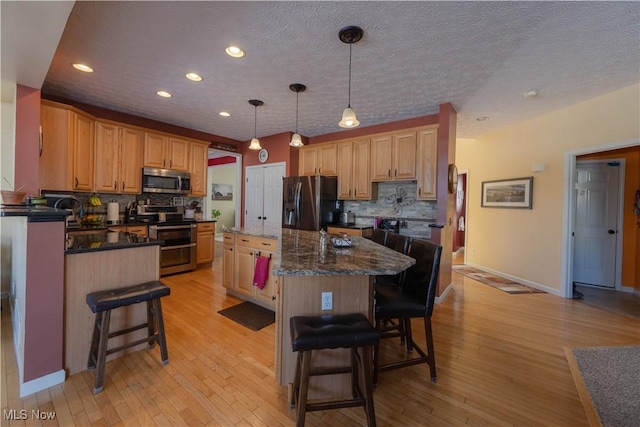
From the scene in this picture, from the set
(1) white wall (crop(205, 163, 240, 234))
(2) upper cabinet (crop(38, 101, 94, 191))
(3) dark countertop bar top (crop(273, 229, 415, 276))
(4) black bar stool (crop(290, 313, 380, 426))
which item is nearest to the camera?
(4) black bar stool (crop(290, 313, 380, 426))

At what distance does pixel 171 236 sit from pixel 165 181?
98cm

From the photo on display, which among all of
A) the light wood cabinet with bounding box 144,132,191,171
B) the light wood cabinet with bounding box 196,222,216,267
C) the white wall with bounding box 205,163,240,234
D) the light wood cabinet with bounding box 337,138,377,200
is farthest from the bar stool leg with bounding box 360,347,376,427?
the white wall with bounding box 205,163,240,234

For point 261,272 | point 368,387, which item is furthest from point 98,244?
point 368,387

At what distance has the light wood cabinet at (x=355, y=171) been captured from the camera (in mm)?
4430

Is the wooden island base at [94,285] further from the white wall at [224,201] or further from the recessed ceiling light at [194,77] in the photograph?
the white wall at [224,201]

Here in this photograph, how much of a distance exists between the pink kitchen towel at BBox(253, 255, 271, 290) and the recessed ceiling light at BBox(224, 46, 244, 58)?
204 cm

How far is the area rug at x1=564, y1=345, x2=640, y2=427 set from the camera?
1.65m

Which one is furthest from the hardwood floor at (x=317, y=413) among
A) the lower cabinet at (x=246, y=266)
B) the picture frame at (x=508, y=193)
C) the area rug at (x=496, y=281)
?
the picture frame at (x=508, y=193)

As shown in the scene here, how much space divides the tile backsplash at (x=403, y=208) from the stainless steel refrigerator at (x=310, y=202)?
0.63m

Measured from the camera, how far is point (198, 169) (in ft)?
16.4

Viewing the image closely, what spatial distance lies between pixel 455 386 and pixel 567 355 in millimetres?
1245

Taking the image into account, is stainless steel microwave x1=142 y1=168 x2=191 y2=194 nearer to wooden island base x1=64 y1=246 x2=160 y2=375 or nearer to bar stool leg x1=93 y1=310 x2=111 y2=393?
wooden island base x1=64 y1=246 x2=160 y2=375

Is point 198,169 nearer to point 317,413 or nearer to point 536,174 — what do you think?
point 317,413

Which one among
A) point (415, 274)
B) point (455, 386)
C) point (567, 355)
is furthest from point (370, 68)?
point (567, 355)
